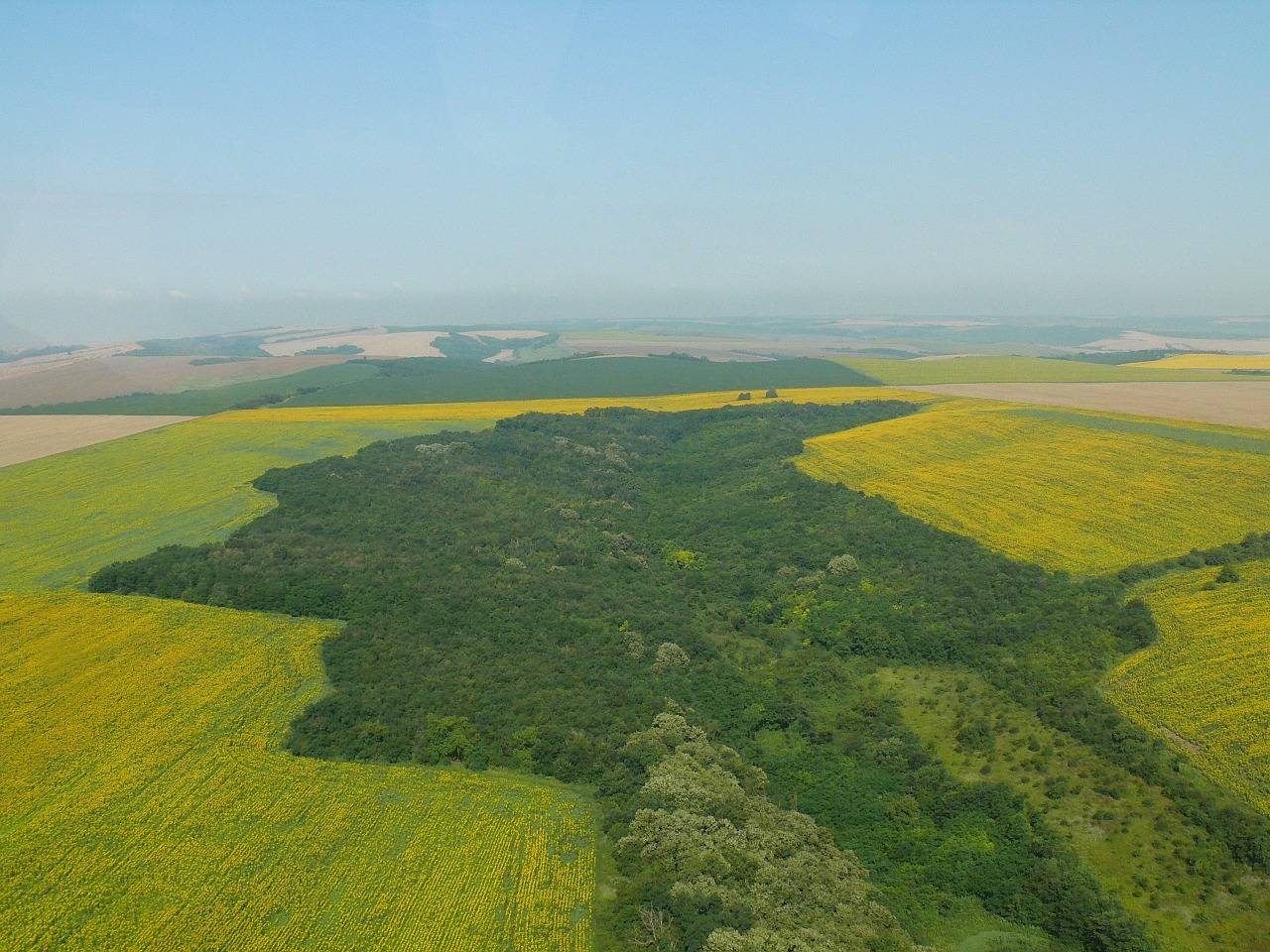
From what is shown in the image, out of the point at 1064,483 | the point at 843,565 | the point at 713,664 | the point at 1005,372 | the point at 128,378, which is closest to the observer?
the point at 713,664

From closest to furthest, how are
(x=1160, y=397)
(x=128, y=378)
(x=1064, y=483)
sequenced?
(x=1064, y=483) → (x=1160, y=397) → (x=128, y=378)

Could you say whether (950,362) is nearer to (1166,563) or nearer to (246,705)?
(1166,563)

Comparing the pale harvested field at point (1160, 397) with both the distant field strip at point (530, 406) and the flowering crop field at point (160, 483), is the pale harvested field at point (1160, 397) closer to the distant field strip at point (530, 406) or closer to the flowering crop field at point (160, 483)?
the distant field strip at point (530, 406)

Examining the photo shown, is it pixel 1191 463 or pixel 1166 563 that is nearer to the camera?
pixel 1166 563

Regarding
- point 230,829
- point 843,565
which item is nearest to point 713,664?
point 843,565

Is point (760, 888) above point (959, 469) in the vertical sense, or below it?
below

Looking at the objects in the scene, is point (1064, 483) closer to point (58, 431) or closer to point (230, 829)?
→ point (230, 829)

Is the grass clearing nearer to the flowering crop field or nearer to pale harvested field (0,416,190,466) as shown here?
the flowering crop field

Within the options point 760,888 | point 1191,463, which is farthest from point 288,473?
point 1191,463
